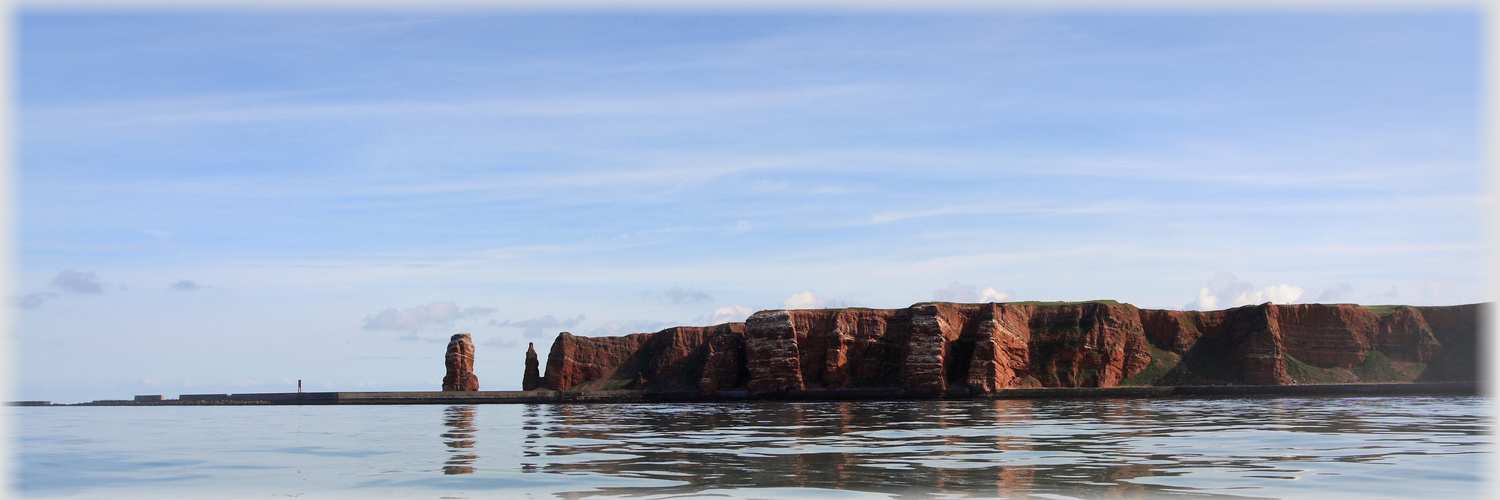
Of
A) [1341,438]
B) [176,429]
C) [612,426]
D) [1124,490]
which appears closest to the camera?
[1124,490]

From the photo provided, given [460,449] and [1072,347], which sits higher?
[460,449]

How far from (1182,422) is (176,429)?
140 ft

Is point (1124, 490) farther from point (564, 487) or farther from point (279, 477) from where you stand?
point (279, 477)

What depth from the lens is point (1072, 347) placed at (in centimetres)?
10744

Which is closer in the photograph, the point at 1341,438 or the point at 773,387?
the point at 1341,438

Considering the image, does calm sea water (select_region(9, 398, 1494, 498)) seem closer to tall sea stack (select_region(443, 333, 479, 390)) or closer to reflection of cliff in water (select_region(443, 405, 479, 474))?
reflection of cliff in water (select_region(443, 405, 479, 474))

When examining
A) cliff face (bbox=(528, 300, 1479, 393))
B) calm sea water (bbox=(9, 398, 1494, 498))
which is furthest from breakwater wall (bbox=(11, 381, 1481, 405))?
calm sea water (bbox=(9, 398, 1494, 498))

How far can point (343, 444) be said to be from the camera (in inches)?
1292

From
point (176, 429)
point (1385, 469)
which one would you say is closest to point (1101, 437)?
point (1385, 469)

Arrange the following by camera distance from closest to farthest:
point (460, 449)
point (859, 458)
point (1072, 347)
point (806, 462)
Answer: point (806, 462) < point (859, 458) < point (460, 449) < point (1072, 347)

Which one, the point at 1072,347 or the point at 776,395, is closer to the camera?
the point at 776,395

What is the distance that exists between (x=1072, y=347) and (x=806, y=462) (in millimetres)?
90057

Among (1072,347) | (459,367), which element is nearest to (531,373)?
(459,367)

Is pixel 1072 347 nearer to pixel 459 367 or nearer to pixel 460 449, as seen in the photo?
pixel 459 367
